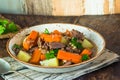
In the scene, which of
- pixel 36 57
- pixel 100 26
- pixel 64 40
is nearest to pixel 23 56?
pixel 36 57

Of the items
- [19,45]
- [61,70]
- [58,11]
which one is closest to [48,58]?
[61,70]

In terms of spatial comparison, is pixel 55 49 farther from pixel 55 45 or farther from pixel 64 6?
pixel 64 6

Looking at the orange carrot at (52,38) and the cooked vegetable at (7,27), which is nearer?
the orange carrot at (52,38)

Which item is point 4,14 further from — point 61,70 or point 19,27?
point 61,70

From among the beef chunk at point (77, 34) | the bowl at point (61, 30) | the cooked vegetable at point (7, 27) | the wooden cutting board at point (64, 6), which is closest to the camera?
the bowl at point (61, 30)

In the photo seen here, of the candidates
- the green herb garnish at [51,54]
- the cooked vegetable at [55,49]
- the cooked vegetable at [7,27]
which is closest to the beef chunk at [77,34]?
the cooked vegetable at [55,49]

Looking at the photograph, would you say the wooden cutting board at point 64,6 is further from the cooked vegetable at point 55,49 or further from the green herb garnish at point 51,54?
the green herb garnish at point 51,54

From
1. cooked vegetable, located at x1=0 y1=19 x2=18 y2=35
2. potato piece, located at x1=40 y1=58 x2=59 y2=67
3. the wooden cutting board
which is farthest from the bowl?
the wooden cutting board
